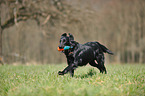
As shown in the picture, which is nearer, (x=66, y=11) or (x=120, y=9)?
(x=66, y=11)

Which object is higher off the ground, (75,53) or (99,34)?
(99,34)

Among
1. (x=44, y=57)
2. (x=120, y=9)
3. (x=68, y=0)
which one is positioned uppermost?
(x=120, y=9)

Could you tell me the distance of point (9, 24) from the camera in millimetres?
12719

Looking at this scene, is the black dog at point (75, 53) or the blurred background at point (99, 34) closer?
the black dog at point (75, 53)

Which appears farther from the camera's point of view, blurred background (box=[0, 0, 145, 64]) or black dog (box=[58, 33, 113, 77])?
blurred background (box=[0, 0, 145, 64])

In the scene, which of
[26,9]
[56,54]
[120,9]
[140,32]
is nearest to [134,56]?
[140,32]

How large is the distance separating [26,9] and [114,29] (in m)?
14.8

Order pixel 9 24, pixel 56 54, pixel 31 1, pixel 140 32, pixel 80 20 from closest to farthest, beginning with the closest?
pixel 31 1
pixel 9 24
pixel 80 20
pixel 140 32
pixel 56 54

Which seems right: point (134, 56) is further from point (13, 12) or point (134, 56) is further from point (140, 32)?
point (13, 12)

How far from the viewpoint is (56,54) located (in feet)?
88.5

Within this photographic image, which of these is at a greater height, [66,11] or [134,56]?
[66,11]

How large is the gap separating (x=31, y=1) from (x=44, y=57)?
1663 centimetres

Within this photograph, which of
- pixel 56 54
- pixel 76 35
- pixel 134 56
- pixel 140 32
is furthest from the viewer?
pixel 56 54

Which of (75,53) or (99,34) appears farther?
(99,34)
